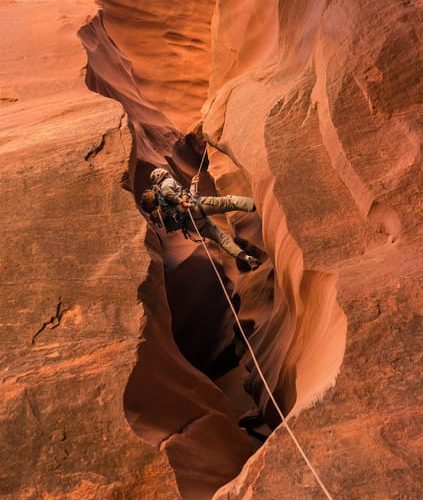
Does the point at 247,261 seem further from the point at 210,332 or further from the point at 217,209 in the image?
the point at 210,332

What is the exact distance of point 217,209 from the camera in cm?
736

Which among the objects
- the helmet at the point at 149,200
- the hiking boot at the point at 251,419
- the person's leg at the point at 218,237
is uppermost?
the helmet at the point at 149,200

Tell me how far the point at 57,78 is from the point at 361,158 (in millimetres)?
4562

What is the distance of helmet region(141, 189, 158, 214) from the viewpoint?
7.30 m

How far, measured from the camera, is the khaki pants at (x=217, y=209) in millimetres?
7141

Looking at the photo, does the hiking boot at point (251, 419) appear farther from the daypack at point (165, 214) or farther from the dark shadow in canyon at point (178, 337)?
the daypack at point (165, 214)

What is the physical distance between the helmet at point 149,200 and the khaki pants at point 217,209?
0.46 metres


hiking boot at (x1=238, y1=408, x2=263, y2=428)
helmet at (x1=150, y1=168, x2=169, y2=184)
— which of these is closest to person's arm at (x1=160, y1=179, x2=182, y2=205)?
helmet at (x1=150, y1=168, x2=169, y2=184)

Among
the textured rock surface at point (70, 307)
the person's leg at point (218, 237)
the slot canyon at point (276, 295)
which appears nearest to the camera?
the slot canyon at point (276, 295)

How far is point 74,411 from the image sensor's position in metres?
3.96

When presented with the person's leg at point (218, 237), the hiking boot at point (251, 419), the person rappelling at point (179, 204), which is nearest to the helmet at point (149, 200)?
the person rappelling at point (179, 204)

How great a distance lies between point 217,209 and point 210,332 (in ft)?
5.37

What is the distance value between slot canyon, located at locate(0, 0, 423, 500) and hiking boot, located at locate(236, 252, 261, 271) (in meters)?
0.88

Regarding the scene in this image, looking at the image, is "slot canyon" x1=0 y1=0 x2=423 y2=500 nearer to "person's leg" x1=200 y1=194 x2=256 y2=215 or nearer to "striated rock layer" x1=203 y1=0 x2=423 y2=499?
"striated rock layer" x1=203 y1=0 x2=423 y2=499
